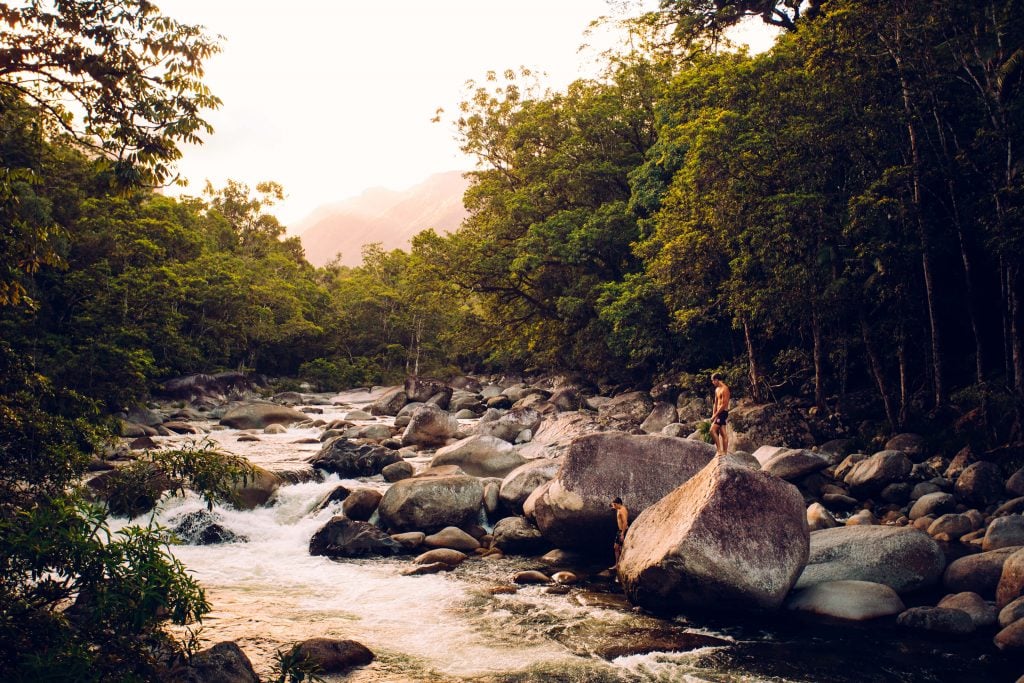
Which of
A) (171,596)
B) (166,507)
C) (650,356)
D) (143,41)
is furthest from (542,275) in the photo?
(171,596)

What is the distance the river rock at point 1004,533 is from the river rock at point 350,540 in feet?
33.0

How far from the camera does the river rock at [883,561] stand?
34.1ft

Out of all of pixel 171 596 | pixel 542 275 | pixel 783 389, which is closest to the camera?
pixel 171 596

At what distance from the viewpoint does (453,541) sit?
44.8 ft

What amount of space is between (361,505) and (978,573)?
11052mm

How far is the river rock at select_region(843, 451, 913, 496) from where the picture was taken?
15367 millimetres

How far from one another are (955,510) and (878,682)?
7.13m

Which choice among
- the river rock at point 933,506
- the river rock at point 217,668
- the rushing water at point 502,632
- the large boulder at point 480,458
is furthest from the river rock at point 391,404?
the river rock at point 217,668

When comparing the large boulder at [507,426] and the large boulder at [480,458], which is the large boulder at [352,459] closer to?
the large boulder at [480,458]

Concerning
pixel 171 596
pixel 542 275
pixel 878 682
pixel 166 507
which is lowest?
pixel 878 682

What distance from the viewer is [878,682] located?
7.98 metres

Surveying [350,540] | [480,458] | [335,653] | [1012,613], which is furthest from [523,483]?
[1012,613]

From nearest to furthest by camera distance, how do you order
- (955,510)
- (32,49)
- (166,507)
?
(32,49), (955,510), (166,507)

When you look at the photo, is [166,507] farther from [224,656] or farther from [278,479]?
[224,656]
